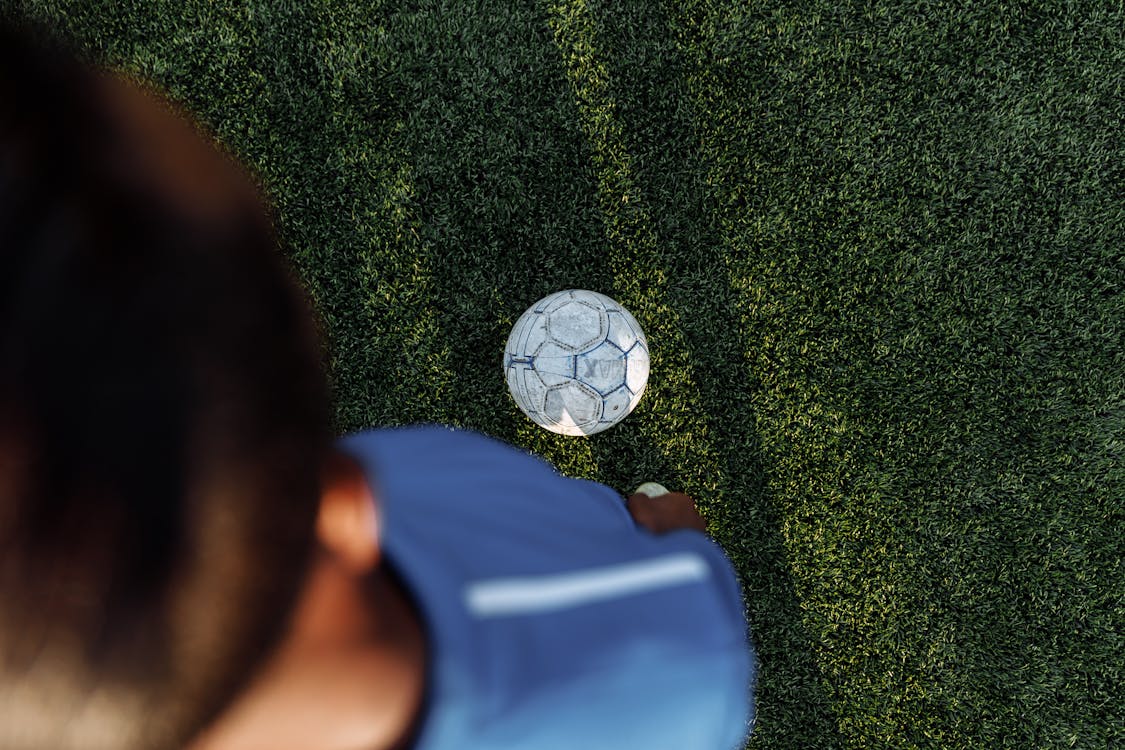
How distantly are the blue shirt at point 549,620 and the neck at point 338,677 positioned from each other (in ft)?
0.19

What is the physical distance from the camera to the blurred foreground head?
0.50 meters

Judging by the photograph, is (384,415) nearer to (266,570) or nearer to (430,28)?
(430,28)

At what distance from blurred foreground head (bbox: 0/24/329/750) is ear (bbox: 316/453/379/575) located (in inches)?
4.7

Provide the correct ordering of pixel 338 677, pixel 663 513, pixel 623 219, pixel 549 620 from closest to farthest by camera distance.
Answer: pixel 338 677, pixel 549 620, pixel 663 513, pixel 623 219

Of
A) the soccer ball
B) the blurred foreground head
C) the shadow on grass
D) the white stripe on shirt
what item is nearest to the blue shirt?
the white stripe on shirt

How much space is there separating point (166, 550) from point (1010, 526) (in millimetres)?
3025

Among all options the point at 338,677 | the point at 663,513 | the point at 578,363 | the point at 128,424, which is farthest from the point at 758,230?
the point at 128,424

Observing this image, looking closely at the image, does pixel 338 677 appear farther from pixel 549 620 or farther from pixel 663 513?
pixel 663 513

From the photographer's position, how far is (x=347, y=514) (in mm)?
740

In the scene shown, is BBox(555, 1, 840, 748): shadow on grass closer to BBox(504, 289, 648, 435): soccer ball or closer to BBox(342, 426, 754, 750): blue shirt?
BBox(504, 289, 648, 435): soccer ball

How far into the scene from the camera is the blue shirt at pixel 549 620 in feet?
3.53

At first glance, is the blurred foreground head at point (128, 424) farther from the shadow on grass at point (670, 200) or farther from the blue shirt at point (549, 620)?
the shadow on grass at point (670, 200)

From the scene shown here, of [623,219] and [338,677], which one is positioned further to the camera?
[623,219]

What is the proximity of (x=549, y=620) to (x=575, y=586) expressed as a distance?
0.30 feet
